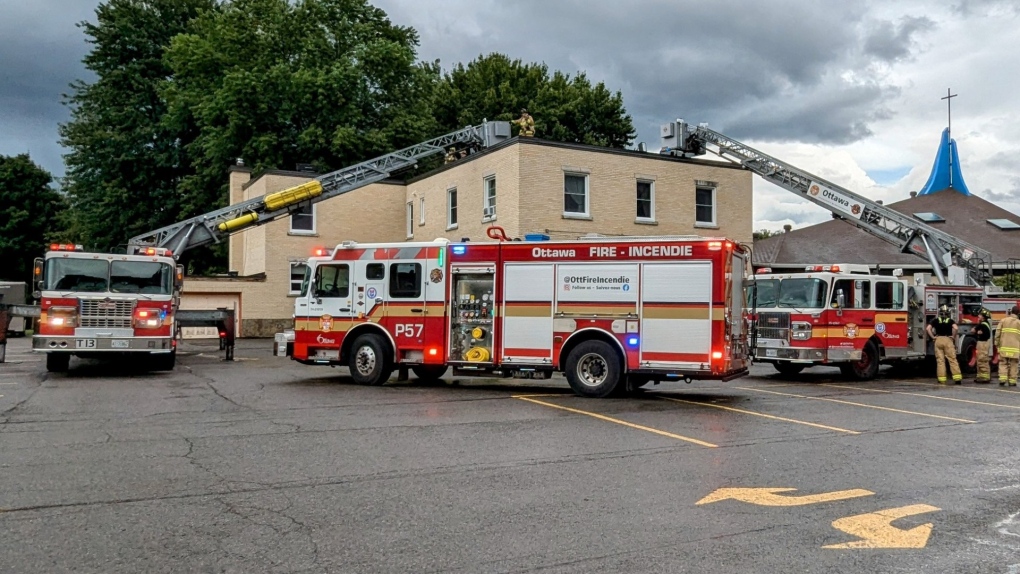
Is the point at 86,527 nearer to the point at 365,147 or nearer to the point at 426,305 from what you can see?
the point at 426,305

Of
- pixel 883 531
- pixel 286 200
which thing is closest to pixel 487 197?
pixel 286 200

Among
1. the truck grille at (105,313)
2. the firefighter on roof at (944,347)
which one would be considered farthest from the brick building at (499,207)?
the truck grille at (105,313)

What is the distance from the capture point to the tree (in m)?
56.9

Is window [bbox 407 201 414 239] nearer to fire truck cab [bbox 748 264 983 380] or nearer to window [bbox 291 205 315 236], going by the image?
window [bbox 291 205 315 236]

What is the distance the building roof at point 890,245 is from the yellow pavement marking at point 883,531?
3134 centimetres

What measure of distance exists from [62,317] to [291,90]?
2248 cm

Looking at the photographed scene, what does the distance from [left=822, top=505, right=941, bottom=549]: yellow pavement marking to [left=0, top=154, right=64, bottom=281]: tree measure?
61019mm

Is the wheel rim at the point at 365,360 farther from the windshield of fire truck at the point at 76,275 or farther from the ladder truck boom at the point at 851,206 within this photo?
the ladder truck boom at the point at 851,206

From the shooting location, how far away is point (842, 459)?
843cm

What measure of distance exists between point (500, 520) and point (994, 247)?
39.7 meters

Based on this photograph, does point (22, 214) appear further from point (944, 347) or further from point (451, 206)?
point (944, 347)

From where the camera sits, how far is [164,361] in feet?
60.1

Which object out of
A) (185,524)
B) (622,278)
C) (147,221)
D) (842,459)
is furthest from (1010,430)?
(147,221)

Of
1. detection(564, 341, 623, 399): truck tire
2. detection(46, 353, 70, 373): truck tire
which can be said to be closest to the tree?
detection(46, 353, 70, 373): truck tire
